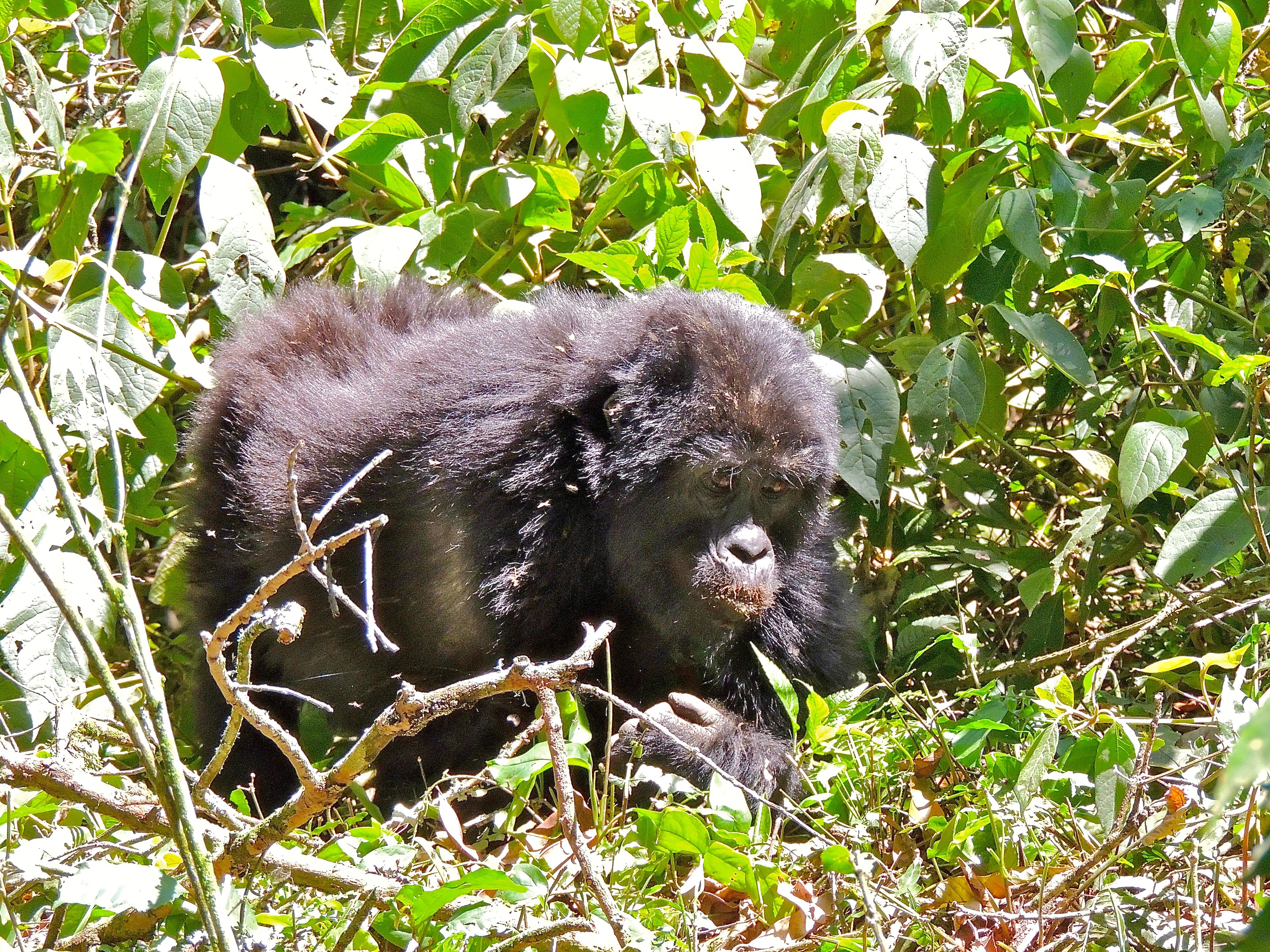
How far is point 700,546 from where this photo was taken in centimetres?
301

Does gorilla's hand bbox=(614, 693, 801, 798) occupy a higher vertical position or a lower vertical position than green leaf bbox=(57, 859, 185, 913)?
lower

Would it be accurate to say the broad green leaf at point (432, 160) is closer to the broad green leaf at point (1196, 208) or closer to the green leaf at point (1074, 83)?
the green leaf at point (1074, 83)

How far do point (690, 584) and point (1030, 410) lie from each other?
1882 millimetres

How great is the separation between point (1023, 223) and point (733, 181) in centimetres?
68

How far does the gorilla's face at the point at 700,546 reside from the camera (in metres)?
2.93

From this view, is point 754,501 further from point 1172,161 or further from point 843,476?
point 1172,161

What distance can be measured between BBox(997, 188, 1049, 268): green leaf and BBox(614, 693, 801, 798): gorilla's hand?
4.26 ft

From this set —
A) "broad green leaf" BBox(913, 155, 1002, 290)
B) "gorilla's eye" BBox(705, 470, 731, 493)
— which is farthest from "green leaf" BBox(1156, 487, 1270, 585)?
"gorilla's eye" BBox(705, 470, 731, 493)

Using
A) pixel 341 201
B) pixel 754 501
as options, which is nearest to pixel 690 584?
pixel 754 501

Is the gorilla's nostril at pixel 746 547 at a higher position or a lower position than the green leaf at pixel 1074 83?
lower

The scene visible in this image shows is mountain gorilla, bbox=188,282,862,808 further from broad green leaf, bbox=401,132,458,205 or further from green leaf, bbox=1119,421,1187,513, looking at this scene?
green leaf, bbox=1119,421,1187,513

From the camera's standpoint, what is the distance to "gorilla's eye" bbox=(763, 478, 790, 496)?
306 centimetres

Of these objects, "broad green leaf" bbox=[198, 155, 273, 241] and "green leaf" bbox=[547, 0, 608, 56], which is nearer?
"green leaf" bbox=[547, 0, 608, 56]

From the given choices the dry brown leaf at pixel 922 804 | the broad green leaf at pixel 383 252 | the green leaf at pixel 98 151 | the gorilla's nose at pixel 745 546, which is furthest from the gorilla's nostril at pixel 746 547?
the green leaf at pixel 98 151
